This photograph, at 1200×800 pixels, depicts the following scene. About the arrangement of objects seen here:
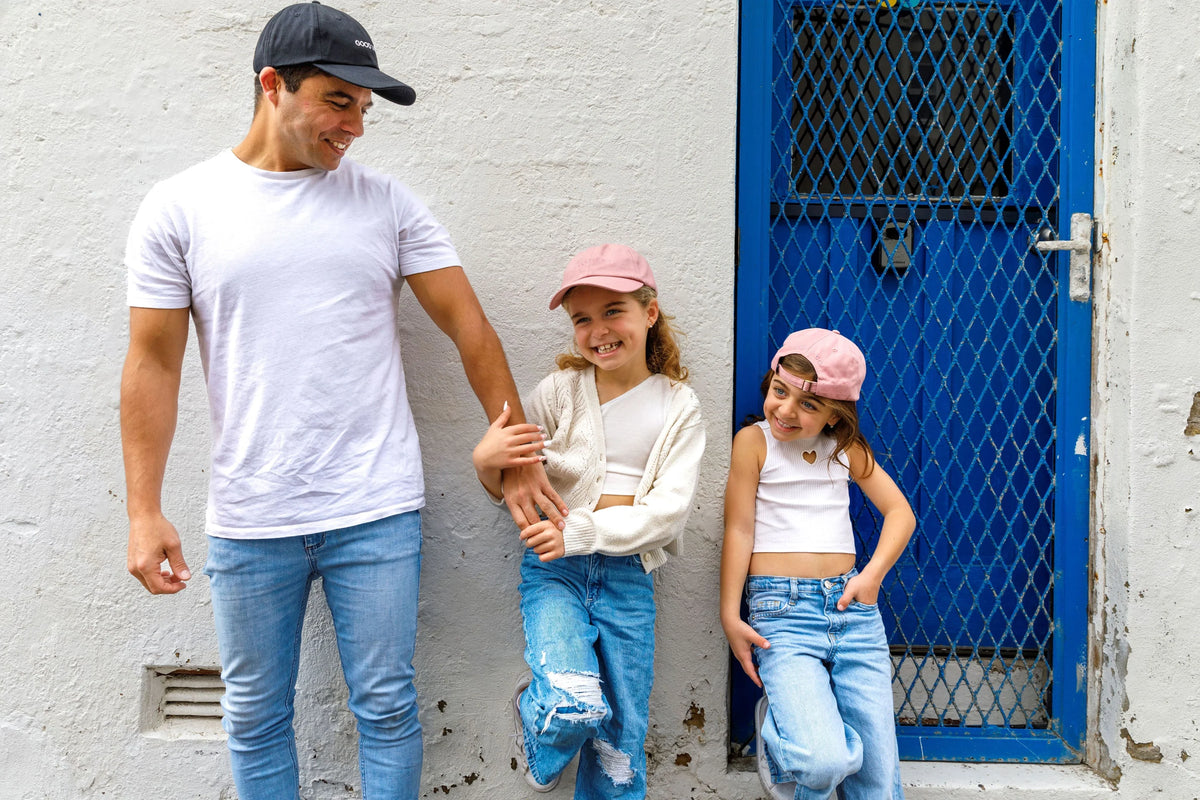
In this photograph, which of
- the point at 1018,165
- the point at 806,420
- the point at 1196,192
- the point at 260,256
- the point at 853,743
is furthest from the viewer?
the point at 1018,165

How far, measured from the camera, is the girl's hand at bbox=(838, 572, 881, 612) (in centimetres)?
225

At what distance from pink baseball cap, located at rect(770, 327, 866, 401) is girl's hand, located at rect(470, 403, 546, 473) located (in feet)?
2.37

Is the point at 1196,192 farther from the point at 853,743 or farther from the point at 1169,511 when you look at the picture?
the point at 853,743

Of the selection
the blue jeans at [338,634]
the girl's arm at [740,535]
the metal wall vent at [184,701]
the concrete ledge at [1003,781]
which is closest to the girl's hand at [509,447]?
the blue jeans at [338,634]

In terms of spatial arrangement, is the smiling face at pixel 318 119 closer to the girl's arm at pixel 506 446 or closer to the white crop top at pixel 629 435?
the girl's arm at pixel 506 446

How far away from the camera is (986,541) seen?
275 centimetres

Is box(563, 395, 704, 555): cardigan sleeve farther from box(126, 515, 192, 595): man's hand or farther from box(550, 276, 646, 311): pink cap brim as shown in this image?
box(126, 515, 192, 595): man's hand

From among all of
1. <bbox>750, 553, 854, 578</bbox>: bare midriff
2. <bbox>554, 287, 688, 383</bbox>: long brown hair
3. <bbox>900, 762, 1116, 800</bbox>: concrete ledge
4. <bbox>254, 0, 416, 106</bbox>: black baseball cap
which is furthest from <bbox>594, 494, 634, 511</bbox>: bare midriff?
<bbox>900, 762, 1116, 800</bbox>: concrete ledge

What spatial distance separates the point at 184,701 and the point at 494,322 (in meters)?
1.55

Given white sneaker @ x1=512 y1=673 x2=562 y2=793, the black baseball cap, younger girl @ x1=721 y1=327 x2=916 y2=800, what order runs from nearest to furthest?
the black baseball cap → younger girl @ x1=721 y1=327 x2=916 y2=800 → white sneaker @ x1=512 y1=673 x2=562 y2=793

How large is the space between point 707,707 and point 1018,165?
197 centimetres

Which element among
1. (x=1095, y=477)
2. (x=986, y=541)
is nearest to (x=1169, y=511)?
(x=1095, y=477)

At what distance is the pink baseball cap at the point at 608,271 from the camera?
7.02ft

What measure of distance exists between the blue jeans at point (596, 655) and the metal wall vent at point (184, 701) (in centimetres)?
112
